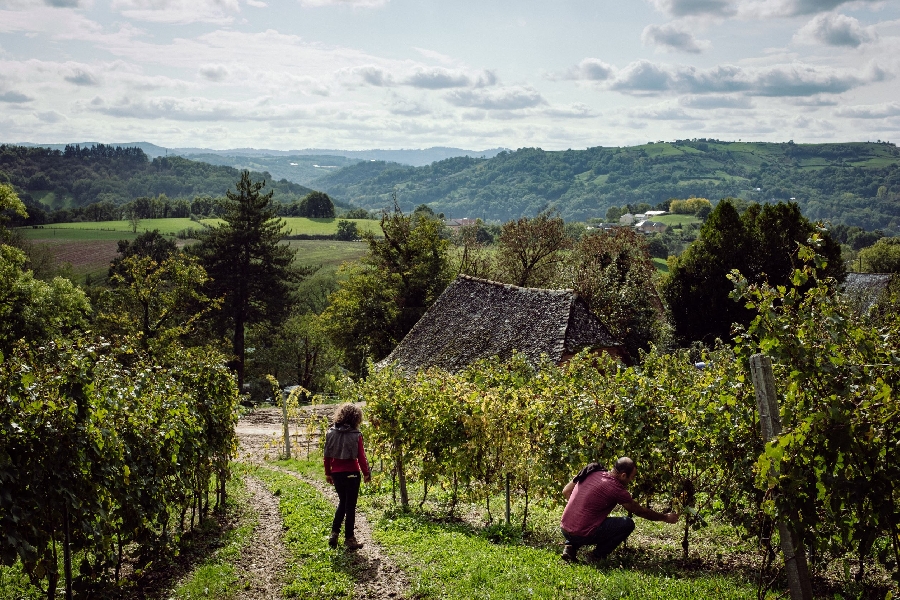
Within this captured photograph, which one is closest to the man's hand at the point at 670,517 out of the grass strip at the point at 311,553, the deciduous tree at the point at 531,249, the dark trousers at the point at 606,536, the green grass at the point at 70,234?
the dark trousers at the point at 606,536

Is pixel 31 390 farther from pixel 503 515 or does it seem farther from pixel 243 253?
pixel 243 253

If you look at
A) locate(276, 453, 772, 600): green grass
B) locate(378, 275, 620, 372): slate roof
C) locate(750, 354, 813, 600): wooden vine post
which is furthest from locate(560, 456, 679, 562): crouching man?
locate(378, 275, 620, 372): slate roof

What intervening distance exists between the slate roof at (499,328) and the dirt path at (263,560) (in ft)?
45.1

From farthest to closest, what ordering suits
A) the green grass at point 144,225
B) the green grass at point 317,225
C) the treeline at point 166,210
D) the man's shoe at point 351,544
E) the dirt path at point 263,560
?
1. the treeline at point 166,210
2. the green grass at point 317,225
3. the green grass at point 144,225
4. the man's shoe at point 351,544
5. the dirt path at point 263,560

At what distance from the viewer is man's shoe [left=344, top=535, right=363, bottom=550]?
974 centimetres

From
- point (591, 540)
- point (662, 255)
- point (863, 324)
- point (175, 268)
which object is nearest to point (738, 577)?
point (591, 540)

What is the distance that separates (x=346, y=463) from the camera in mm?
9797

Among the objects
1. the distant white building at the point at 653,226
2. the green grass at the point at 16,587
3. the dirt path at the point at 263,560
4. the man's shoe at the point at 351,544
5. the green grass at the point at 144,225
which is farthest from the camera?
the distant white building at the point at 653,226

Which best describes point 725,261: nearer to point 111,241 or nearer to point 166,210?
point 111,241

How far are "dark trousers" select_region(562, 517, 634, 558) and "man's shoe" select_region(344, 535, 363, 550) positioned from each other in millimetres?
2949

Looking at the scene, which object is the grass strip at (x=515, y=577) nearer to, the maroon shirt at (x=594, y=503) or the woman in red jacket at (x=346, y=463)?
the maroon shirt at (x=594, y=503)

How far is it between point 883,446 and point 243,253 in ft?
157

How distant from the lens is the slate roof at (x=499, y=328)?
26484 mm

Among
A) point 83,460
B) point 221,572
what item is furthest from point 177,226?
point 83,460
